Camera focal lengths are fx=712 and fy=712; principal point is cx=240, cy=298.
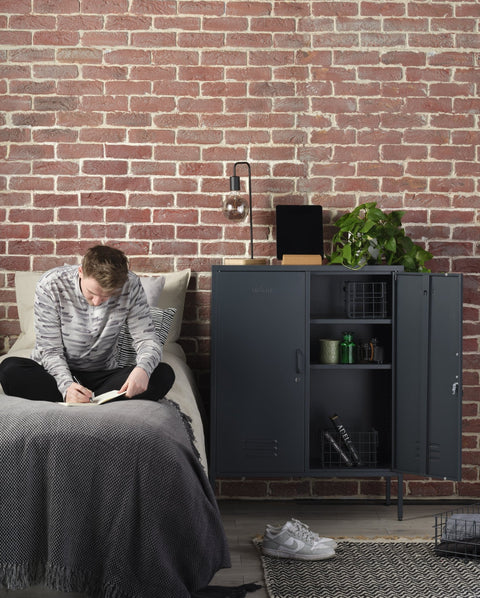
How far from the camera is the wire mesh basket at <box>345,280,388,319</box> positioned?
3704mm

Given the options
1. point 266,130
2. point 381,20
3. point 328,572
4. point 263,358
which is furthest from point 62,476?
point 381,20

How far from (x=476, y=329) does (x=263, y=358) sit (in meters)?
1.30

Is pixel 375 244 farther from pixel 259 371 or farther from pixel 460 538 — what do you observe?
pixel 460 538

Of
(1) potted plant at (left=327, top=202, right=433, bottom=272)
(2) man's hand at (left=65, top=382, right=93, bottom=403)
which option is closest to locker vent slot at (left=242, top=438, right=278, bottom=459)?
(1) potted plant at (left=327, top=202, right=433, bottom=272)

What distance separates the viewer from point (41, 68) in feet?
12.9

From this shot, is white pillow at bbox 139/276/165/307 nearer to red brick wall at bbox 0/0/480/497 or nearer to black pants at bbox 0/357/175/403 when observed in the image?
red brick wall at bbox 0/0/480/497

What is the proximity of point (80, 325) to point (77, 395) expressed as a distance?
0.39 meters

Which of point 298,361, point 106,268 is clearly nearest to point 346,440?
point 298,361

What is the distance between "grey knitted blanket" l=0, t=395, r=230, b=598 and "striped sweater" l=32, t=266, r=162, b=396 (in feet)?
2.14

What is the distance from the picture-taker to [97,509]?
217cm

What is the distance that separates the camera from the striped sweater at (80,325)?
9.57ft

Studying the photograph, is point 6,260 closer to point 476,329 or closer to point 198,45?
point 198,45

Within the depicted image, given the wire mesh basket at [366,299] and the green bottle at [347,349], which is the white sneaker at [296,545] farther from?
the wire mesh basket at [366,299]

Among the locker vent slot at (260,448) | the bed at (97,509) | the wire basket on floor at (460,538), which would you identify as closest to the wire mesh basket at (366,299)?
the locker vent slot at (260,448)
